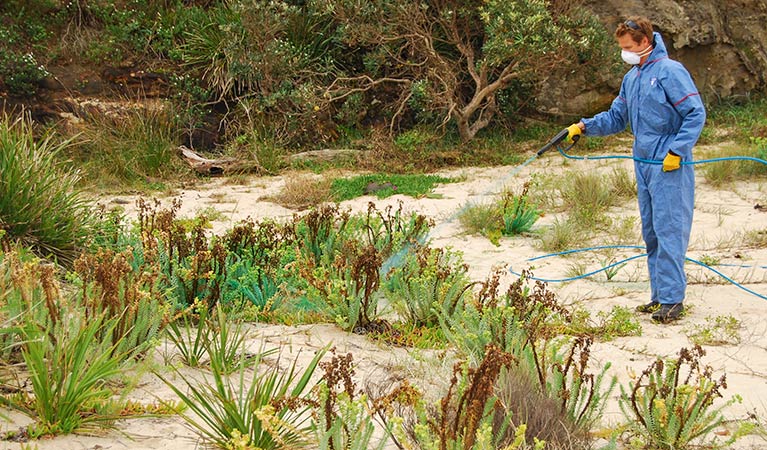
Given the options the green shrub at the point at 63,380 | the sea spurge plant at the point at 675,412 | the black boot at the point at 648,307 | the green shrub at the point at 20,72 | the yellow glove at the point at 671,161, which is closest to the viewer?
the green shrub at the point at 63,380

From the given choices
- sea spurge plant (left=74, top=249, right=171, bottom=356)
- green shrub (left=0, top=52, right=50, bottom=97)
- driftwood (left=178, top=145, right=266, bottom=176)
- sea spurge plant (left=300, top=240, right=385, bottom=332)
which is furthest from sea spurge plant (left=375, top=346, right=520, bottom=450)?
green shrub (left=0, top=52, right=50, bottom=97)

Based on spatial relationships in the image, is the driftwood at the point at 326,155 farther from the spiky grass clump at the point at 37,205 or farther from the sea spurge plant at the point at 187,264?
the sea spurge plant at the point at 187,264

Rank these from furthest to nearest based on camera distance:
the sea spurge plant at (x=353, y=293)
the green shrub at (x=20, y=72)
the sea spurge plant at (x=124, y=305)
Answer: the green shrub at (x=20, y=72), the sea spurge plant at (x=353, y=293), the sea spurge plant at (x=124, y=305)

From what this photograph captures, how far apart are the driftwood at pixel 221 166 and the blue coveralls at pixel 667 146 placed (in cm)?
564

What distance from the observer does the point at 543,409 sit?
3113mm

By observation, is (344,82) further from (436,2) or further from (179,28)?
(179,28)

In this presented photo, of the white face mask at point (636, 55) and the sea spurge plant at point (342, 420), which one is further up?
the white face mask at point (636, 55)

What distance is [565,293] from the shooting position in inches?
219

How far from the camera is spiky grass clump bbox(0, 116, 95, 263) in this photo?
543cm

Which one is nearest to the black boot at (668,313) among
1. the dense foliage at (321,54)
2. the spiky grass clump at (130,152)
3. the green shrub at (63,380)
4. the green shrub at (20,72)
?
the green shrub at (63,380)

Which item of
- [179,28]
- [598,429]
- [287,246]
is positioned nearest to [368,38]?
[179,28]

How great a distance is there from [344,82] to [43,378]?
8.86 meters

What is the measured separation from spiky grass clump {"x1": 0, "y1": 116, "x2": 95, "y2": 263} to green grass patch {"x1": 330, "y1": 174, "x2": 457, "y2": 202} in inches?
127

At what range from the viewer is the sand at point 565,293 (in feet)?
11.1
